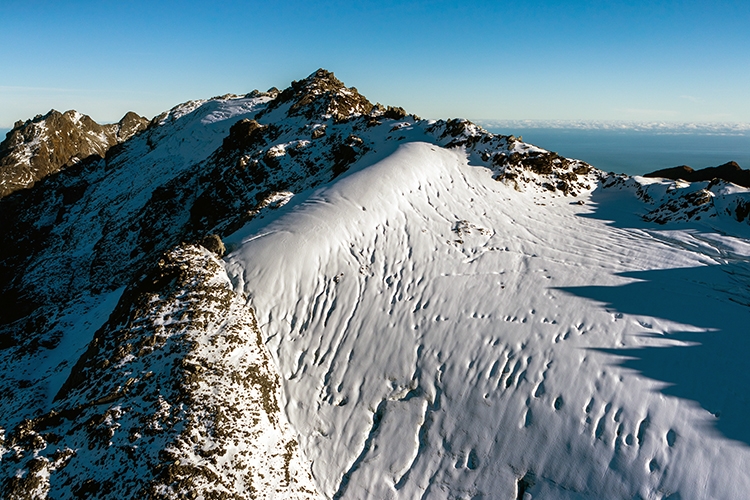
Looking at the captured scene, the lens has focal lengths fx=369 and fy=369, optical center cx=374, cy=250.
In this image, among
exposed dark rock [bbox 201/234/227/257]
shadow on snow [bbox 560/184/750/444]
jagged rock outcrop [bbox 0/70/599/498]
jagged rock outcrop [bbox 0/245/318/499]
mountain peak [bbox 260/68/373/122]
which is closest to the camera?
jagged rock outcrop [bbox 0/245/318/499]

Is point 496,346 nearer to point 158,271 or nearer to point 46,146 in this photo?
point 158,271

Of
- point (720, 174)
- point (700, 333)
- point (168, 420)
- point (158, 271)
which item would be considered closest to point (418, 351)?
point (168, 420)

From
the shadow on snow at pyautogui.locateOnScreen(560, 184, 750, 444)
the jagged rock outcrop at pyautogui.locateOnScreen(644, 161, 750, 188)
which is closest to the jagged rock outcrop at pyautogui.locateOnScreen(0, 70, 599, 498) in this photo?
the shadow on snow at pyautogui.locateOnScreen(560, 184, 750, 444)

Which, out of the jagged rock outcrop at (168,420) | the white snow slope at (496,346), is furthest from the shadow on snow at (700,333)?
the jagged rock outcrop at (168,420)

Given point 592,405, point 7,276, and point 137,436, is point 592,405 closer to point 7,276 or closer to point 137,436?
point 137,436

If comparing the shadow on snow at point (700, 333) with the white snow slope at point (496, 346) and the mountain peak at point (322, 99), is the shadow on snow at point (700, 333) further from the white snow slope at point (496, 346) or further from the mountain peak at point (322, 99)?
the mountain peak at point (322, 99)

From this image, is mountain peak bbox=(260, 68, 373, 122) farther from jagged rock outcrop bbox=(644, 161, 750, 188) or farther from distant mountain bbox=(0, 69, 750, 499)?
jagged rock outcrop bbox=(644, 161, 750, 188)

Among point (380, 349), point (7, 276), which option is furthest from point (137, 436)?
point (7, 276)
